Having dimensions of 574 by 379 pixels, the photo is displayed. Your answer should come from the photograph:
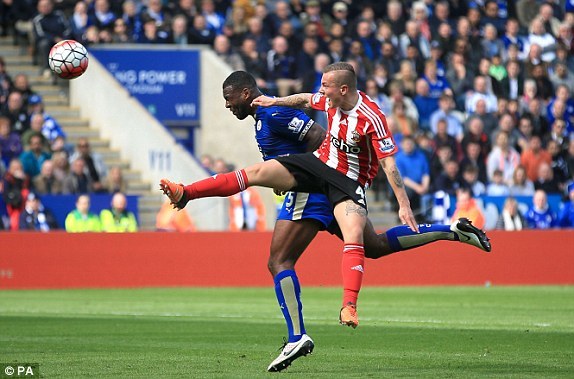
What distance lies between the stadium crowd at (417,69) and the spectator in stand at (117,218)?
113 centimetres

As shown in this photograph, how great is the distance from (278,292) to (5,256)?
36.6 ft

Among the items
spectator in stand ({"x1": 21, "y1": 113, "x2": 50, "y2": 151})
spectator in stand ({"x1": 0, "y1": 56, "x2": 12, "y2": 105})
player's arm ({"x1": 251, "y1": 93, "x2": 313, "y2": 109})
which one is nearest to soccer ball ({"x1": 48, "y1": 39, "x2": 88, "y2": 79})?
player's arm ({"x1": 251, "y1": 93, "x2": 313, "y2": 109})

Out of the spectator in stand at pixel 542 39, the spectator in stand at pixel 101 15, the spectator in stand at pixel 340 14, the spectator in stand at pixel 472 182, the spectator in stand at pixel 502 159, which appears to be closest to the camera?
the spectator in stand at pixel 472 182

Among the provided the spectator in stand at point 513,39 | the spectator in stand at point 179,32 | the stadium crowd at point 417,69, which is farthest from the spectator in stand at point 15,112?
the spectator in stand at point 513,39

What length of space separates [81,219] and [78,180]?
1.34m

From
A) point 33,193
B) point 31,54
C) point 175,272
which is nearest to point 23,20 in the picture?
point 31,54

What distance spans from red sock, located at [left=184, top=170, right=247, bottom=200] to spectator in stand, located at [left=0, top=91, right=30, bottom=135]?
13586 mm

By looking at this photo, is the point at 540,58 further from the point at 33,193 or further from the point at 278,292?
the point at 278,292

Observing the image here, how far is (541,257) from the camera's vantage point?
2208 centimetres

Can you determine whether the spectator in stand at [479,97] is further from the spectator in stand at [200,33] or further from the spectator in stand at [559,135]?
the spectator in stand at [200,33]

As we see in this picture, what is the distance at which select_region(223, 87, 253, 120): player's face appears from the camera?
34.7 ft

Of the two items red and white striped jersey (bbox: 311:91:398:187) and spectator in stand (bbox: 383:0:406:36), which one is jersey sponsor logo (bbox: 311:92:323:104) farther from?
spectator in stand (bbox: 383:0:406:36)

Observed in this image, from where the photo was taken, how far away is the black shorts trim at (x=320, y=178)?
10.2 m

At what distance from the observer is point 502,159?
2462 cm
